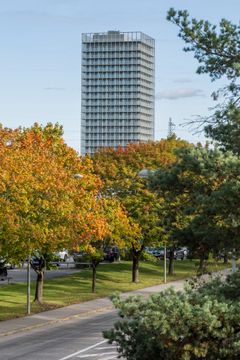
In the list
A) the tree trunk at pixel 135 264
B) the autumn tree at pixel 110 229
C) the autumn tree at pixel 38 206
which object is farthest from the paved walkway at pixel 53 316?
the tree trunk at pixel 135 264

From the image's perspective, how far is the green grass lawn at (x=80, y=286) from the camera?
42.2 meters

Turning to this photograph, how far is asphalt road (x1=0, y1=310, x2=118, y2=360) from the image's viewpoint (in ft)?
89.5

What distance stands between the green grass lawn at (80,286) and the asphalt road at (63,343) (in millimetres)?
3916

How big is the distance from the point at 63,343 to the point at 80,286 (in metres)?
23.0

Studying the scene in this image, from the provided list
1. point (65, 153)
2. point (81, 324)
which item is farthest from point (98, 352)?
point (65, 153)

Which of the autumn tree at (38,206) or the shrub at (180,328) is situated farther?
the autumn tree at (38,206)

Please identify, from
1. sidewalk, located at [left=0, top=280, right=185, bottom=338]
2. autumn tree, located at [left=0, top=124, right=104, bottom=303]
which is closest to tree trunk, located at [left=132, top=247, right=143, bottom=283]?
sidewalk, located at [left=0, top=280, right=185, bottom=338]

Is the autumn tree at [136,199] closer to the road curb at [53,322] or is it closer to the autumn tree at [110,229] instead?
the autumn tree at [110,229]

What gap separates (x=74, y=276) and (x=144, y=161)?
528 inches

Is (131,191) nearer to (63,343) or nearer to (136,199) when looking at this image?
(136,199)

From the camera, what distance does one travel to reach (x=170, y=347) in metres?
15.4

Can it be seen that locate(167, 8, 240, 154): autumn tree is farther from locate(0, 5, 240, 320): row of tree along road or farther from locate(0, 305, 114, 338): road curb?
locate(0, 305, 114, 338): road curb

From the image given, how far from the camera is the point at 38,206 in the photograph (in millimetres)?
36062

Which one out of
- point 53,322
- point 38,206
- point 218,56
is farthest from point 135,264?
point 218,56
